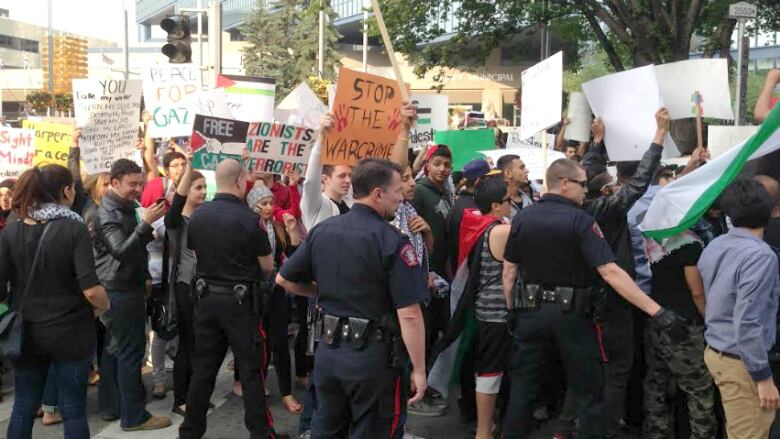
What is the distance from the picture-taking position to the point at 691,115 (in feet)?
22.8

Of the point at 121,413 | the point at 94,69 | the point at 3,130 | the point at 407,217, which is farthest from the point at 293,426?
the point at 94,69

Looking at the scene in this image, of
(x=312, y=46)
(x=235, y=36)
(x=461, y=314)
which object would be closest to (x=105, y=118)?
(x=461, y=314)

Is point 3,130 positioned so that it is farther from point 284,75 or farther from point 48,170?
point 284,75

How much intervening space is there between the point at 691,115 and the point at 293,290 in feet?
12.6

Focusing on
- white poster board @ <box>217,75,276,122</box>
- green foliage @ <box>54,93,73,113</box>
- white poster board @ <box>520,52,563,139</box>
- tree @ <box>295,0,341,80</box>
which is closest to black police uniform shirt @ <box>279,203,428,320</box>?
white poster board @ <box>520,52,563,139</box>

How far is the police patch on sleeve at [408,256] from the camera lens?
4.28 m

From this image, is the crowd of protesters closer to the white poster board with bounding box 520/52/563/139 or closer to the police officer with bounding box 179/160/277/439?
the police officer with bounding box 179/160/277/439

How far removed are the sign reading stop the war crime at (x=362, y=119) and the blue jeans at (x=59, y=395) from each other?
2052 millimetres

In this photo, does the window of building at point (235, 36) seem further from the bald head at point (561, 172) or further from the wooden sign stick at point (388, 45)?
the bald head at point (561, 172)

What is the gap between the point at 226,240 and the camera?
5.62m

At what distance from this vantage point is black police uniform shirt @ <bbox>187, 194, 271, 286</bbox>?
5621mm

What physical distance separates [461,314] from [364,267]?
1994mm

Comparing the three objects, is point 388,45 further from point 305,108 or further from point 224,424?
point 305,108

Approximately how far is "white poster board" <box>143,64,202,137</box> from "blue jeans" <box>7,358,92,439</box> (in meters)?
4.09
